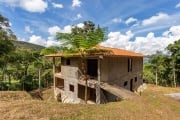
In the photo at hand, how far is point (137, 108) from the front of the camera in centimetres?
1002

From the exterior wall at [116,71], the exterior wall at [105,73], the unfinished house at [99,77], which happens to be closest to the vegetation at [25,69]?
the unfinished house at [99,77]

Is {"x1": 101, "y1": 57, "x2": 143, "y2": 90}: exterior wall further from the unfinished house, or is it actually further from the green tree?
the green tree

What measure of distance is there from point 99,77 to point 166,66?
23.9 m

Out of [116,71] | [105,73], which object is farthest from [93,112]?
[116,71]

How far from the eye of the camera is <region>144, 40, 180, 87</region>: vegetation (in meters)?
35.0

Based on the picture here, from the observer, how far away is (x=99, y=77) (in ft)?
57.1

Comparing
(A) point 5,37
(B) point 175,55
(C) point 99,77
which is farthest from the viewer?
(B) point 175,55

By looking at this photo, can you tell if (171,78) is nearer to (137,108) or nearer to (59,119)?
(137,108)

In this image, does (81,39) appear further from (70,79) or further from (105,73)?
(70,79)

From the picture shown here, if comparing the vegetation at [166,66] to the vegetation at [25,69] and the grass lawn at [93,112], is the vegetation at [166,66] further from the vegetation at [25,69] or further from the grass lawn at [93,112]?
the grass lawn at [93,112]

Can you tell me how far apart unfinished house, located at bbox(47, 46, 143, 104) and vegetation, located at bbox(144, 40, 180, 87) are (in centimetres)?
1059

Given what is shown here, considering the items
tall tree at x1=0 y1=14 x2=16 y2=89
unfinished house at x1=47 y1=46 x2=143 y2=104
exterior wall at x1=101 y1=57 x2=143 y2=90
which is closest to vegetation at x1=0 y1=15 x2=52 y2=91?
tall tree at x1=0 y1=14 x2=16 y2=89

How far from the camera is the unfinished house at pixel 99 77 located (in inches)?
685

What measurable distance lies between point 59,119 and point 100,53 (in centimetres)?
939
